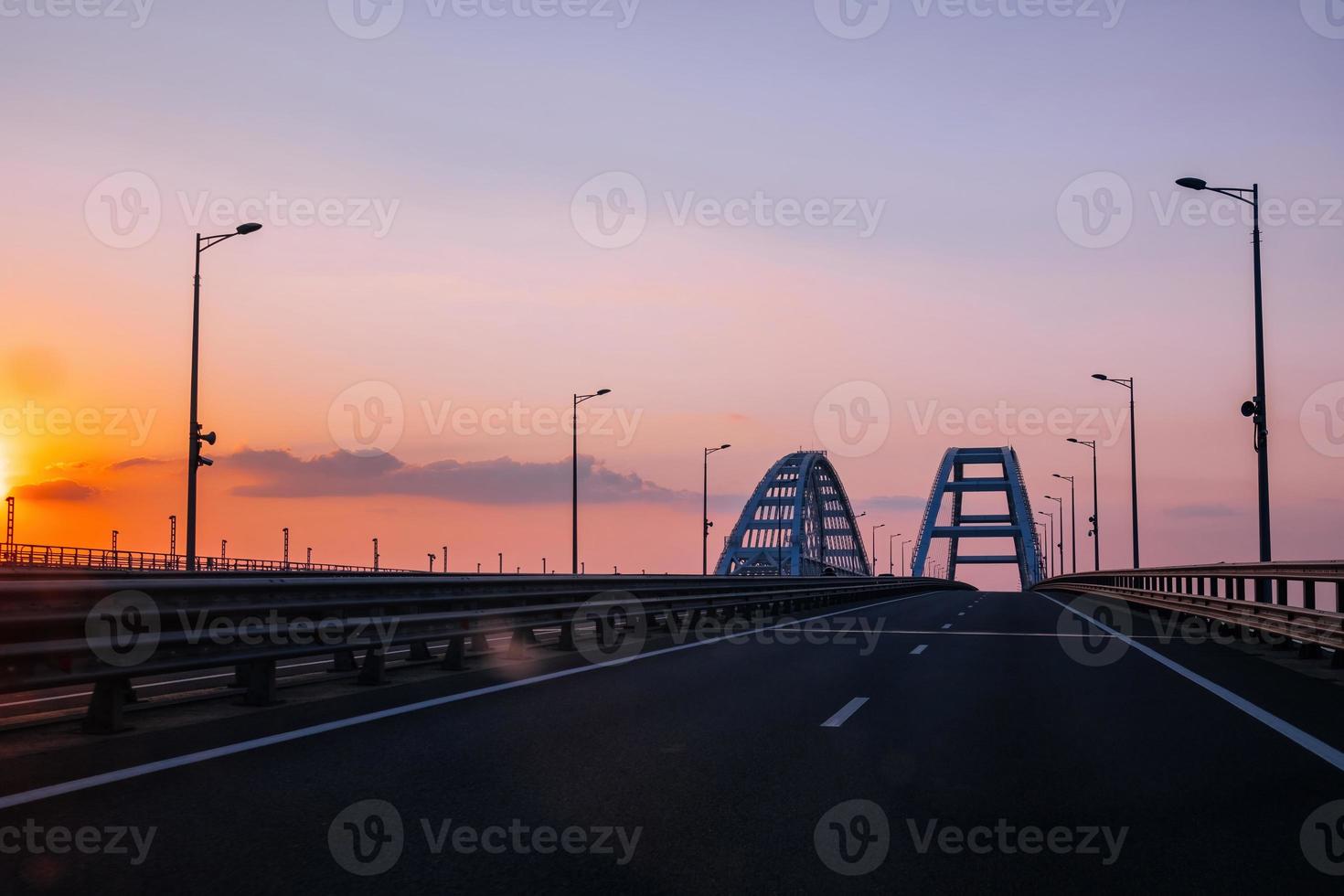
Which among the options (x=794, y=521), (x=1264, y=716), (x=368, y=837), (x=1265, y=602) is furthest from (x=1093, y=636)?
(x=794, y=521)

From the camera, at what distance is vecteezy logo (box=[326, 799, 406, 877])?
5.13 m

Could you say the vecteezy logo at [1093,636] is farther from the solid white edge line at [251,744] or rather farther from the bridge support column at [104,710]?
the bridge support column at [104,710]

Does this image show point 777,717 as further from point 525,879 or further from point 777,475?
point 777,475

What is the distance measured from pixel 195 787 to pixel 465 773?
→ 1465 mm

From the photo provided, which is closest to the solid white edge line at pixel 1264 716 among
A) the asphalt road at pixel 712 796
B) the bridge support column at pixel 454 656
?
the asphalt road at pixel 712 796

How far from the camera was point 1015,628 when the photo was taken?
22.9 metres

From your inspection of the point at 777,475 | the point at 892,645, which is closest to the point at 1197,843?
the point at 892,645

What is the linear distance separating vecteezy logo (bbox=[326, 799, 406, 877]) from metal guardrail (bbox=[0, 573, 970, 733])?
2324 millimetres

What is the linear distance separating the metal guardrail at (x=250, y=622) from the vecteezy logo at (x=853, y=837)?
4522 millimetres

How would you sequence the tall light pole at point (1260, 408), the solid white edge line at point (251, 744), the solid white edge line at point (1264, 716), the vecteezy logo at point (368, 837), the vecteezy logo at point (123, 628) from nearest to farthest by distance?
the vecteezy logo at point (368, 837) < the solid white edge line at point (251, 744) < the vecteezy logo at point (123, 628) < the solid white edge line at point (1264, 716) < the tall light pole at point (1260, 408)

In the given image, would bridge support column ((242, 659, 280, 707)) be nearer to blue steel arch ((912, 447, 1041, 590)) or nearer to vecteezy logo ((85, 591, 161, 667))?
vecteezy logo ((85, 591, 161, 667))

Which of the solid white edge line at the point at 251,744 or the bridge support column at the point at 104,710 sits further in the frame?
the bridge support column at the point at 104,710

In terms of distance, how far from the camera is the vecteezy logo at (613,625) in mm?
15802

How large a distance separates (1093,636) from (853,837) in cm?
1589
